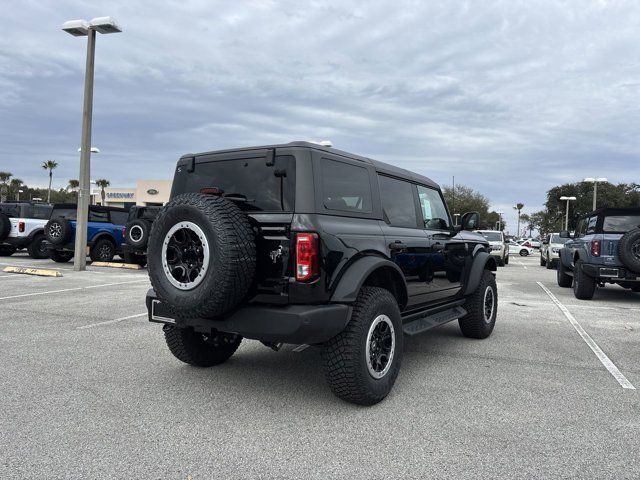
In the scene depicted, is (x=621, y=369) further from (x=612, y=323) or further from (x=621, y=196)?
(x=621, y=196)

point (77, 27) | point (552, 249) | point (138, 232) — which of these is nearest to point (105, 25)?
point (77, 27)

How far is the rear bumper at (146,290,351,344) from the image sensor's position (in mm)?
3402

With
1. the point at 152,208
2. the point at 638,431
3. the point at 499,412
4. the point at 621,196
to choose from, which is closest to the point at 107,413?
the point at 499,412

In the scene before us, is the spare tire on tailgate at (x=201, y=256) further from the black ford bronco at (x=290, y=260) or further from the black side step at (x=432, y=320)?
the black side step at (x=432, y=320)

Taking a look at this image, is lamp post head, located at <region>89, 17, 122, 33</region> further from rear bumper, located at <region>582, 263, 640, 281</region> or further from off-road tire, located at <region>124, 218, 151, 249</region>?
rear bumper, located at <region>582, 263, 640, 281</region>

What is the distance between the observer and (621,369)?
5039 mm

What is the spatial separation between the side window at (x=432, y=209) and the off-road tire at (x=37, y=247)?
612 inches

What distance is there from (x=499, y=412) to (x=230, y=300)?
82.8 inches

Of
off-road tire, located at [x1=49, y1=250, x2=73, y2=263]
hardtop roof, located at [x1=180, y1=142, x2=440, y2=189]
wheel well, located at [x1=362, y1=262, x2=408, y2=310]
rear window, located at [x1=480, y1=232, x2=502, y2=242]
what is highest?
hardtop roof, located at [x1=180, y1=142, x2=440, y2=189]

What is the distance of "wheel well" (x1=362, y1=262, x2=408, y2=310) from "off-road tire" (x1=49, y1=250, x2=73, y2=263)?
47.0 feet

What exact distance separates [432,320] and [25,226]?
1605 centimetres

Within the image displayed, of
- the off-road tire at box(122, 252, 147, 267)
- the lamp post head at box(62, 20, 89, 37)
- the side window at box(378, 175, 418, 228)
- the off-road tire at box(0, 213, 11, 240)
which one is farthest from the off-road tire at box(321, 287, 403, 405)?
the off-road tire at box(0, 213, 11, 240)

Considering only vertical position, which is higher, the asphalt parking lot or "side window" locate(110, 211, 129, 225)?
"side window" locate(110, 211, 129, 225)

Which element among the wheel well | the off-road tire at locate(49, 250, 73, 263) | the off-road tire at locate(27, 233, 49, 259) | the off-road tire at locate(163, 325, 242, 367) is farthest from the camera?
the off-road tire at locate(27, 233, 49, 259)
